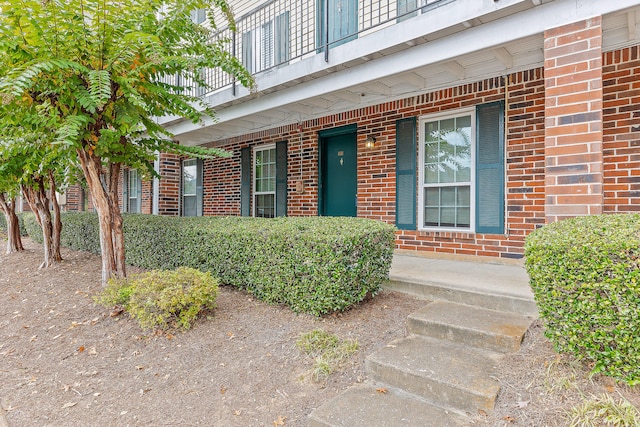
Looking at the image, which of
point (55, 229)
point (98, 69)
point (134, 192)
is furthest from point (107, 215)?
point (134, 192)

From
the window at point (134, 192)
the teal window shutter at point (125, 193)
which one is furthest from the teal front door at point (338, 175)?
the teal window shutter at point (125, 193)

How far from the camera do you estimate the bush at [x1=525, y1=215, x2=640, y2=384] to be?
74.0 inches

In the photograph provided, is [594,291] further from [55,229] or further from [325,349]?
[55,229]

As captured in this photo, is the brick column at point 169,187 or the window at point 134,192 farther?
the window at point 134,192

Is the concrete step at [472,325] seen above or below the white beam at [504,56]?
below

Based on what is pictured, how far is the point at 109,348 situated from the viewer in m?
3.25

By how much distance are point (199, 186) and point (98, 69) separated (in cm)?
588

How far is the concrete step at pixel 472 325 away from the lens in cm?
258

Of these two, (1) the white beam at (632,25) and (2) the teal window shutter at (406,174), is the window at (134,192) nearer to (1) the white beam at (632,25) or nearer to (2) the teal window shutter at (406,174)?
(2) the teal window shutter at (406,174)

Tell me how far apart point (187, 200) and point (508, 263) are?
26.3ft

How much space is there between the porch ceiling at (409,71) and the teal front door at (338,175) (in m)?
0.61

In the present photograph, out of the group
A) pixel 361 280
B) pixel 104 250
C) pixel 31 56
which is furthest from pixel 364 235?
pixel 31 56

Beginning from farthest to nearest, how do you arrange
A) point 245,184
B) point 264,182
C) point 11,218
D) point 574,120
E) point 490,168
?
point 245,184
point 264,182
point 11,218
point 490,168
point 574,120

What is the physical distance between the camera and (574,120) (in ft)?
9.95
